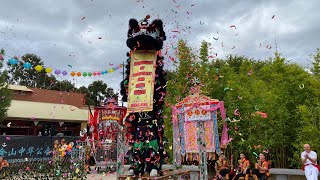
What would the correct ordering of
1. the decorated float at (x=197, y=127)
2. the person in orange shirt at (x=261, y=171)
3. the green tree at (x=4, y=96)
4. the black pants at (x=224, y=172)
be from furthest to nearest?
1. the green tree at (x=4, y=96)
2. the black pants at (x=224, y=172)
3. the person in orange shirt at (x=261, y=171)
4. the decorated float at (x=197, y=127)

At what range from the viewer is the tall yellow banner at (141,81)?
21.0 ft

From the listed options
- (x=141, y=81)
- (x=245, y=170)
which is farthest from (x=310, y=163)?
(x=141, y=81)

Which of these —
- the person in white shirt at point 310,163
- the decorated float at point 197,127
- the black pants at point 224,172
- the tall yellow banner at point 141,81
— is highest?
the tall yellow banner at point 141,81

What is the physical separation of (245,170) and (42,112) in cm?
1526

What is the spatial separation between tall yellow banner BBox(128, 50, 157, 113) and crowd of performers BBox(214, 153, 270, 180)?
2.89m

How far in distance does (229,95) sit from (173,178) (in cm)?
398

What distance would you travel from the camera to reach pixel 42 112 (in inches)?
748

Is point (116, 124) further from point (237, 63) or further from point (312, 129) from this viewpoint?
point (237, 63)

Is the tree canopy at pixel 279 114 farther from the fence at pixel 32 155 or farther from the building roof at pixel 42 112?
the building roof at pixel 42 112

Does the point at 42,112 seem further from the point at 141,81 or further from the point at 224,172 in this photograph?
the point at 224,172

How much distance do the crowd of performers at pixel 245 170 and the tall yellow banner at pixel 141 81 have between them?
289 centimetres

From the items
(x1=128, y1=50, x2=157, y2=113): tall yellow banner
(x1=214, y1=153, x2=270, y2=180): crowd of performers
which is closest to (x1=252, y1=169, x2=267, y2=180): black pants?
(x1=214, y1=153, x2=270, y2=180): crowd of performers

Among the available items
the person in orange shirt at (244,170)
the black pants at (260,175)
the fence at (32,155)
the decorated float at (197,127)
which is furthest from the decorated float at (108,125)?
the black pants at (260,175)

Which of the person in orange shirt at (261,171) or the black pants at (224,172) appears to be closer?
the person in orange shirt at (261,171)
